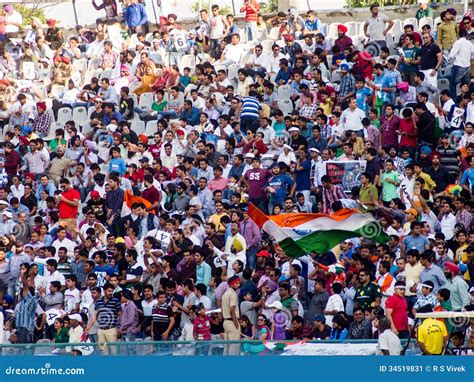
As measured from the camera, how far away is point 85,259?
30.9 metres

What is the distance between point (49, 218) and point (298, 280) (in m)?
6.12

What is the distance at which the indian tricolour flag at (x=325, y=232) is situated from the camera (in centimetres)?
2870

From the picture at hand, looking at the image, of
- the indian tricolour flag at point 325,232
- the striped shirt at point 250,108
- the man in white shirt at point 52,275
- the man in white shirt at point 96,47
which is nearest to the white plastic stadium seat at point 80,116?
the man in white shirt at point 96,47

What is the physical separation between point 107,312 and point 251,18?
12.2m

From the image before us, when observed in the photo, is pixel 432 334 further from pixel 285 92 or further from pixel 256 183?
pixel 285 92

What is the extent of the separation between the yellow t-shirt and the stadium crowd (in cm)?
3

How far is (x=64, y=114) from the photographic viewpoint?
37.2m

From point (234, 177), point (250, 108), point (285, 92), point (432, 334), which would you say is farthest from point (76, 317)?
point (285, 92)

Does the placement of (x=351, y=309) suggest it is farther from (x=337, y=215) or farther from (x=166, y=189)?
(x=166, y=189)

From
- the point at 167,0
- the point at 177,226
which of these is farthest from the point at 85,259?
the point at 167,0

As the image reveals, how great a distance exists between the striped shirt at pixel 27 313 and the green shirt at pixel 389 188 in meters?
6.12

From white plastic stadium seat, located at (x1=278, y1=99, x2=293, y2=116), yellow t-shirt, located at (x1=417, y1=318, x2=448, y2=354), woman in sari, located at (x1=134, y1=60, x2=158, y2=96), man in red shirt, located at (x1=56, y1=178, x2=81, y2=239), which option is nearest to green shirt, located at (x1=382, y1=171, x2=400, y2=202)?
white plastic stadium seat, located at (x1=278, y1=99, x2=293, y2=116)

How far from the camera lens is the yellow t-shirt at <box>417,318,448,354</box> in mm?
23859

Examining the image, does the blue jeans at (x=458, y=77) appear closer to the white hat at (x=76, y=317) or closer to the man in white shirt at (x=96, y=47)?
the man in white shirt at (x=96, y=47)
